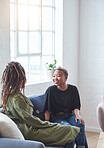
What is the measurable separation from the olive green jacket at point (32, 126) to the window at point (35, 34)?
5.36ft

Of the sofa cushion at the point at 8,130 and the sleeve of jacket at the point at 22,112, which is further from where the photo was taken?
the sleeve of jacket at the point at 22,112

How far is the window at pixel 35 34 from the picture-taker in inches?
173

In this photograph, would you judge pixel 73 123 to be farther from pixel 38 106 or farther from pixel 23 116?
pixel 23 116

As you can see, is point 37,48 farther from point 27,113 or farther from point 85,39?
point 27,113

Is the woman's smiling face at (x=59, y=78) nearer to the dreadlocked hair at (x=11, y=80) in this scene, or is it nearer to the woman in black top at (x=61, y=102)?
the woman in black top at (x=61, y=102)

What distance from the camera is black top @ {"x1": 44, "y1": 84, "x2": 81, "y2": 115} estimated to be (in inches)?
140

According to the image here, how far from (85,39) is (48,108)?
6.80ft

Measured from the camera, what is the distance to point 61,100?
3.57 metres

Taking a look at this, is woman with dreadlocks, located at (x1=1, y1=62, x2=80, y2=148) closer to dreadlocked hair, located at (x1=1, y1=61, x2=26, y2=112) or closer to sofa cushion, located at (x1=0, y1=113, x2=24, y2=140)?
dreadlocked hair, located at (x1=1, y1=61, x2=26, y2=112)

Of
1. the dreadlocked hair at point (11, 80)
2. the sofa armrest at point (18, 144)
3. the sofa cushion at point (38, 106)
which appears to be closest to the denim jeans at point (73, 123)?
the sofa cushion at point (38, 106)

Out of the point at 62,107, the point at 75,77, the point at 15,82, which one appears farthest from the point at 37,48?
the point at 15,82

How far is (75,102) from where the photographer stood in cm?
358

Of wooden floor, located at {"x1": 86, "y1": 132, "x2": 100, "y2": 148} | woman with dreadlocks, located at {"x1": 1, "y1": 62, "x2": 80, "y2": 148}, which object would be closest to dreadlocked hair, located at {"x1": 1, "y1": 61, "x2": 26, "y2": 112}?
woman with dreadlocks, located at {"x1": 1, "y1": 62, "x2": 80, "y2": 148}

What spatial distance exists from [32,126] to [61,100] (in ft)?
2.36
